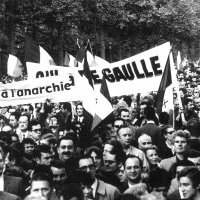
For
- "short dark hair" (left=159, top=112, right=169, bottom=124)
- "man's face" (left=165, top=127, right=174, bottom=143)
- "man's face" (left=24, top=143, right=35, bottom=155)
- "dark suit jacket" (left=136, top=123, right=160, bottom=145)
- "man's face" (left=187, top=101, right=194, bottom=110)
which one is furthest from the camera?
"man's face" (left=187, top=101, right=194, bottom=110)

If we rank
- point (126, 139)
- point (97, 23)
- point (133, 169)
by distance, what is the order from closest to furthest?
point (133, 169) < point (126, 139) < point (97, 23)

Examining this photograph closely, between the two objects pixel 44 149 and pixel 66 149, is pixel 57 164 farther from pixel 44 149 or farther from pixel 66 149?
pixel 66 149

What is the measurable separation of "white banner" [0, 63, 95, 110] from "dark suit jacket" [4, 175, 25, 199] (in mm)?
4412

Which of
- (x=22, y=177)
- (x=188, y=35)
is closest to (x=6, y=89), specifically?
(x=22, y=177)

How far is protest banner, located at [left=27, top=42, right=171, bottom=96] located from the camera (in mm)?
11047

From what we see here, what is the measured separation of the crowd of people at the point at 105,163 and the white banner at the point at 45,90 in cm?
84

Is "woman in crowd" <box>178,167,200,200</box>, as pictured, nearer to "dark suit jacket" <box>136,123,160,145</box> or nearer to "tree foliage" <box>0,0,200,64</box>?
"dark suit jacket" <box>136,123,160,145</box>

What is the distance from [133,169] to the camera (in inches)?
276

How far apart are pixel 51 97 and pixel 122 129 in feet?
Result: 9.92

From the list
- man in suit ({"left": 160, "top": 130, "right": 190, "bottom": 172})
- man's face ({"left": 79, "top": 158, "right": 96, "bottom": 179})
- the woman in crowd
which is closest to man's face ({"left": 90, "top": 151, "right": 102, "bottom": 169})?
man's face ({"left": 79, "top": 158, "right": 96, "bottom": 179})

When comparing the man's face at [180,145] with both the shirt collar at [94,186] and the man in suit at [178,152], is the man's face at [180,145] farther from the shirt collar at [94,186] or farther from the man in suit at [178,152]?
the shirt collar at [94,186]

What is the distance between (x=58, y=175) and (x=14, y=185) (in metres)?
0.49

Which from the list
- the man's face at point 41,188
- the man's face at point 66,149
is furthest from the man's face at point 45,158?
the man's face at point 41,188

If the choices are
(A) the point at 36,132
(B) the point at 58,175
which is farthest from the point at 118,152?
(A) the point at 36,132
